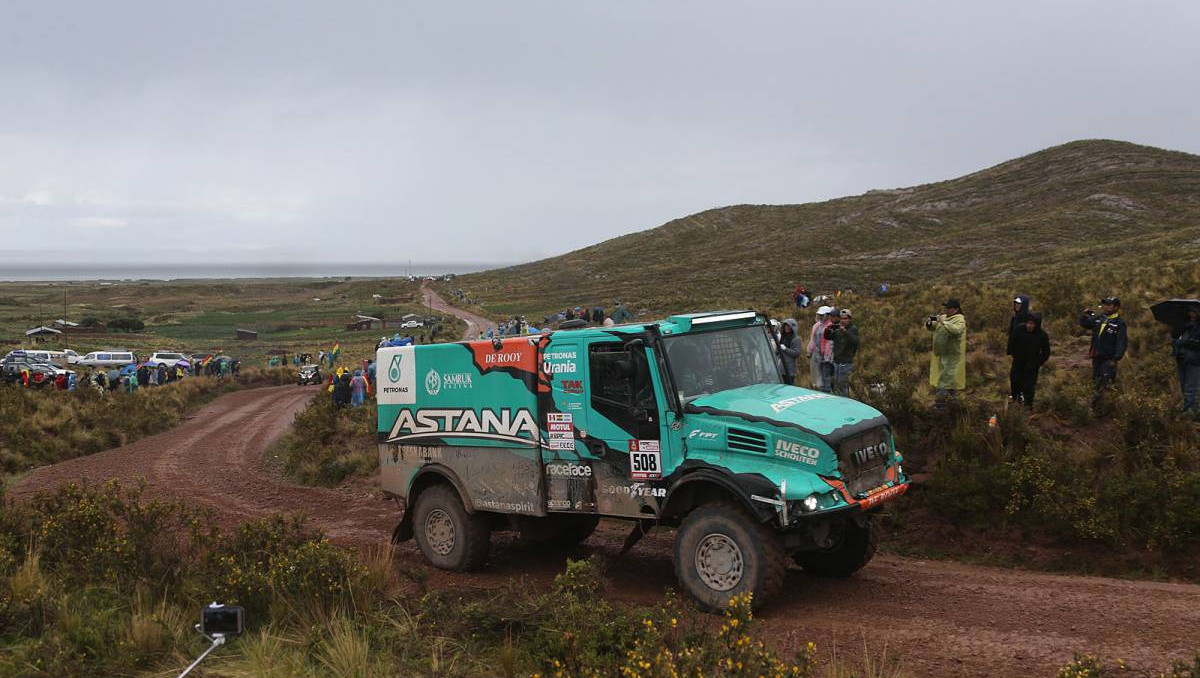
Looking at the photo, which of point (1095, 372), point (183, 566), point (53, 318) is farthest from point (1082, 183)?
point (53, 318)

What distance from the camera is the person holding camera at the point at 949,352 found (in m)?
11.6

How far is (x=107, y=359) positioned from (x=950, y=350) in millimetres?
62253

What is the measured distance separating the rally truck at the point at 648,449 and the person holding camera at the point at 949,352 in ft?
13.2

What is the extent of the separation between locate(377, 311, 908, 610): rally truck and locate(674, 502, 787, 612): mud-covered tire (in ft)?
0.04

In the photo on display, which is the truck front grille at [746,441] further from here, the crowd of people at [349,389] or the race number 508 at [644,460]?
the crowd of people at [349,389]

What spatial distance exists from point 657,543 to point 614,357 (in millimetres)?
3604

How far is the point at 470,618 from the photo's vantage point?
684 cm

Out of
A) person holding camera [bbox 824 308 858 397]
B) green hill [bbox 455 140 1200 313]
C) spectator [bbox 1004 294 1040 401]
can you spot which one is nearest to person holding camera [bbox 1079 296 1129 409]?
spectator [bbox 1004 294 1040 401]

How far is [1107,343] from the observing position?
11203mm

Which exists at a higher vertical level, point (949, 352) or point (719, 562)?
point (949, 352)

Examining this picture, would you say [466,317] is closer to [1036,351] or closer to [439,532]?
[439,532]

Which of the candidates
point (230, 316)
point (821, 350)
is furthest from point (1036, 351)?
point (230, 316)

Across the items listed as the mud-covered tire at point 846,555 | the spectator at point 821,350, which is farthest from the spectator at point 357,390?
the mud-covered tire at point 846,555

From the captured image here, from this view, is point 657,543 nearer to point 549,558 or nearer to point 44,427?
point 549,558
